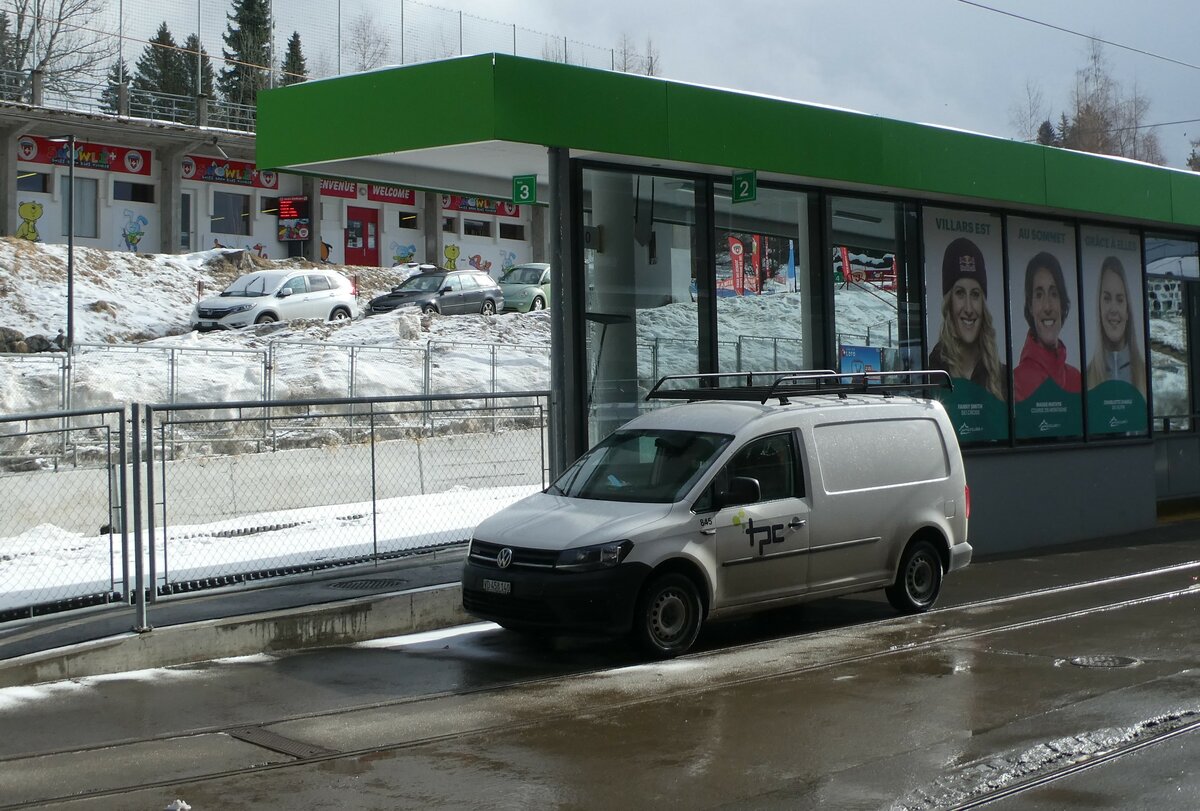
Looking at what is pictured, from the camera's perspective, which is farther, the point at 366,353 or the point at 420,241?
the point at 420,241

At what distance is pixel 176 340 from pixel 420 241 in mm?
28551

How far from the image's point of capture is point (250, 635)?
959cm

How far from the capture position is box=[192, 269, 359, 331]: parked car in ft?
120

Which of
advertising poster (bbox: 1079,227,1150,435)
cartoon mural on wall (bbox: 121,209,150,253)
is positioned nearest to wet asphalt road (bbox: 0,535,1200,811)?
advertising poster (bbox: 1079,227,1150,435)

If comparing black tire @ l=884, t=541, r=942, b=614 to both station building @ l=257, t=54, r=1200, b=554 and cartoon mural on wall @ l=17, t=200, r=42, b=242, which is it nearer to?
station building @ l=257, t=54, r=1200, b=554

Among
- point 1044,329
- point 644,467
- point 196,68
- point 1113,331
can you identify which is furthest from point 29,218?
point 644,467

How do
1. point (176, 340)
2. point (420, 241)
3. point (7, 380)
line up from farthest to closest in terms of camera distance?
point (420, 241)
point (176, 340)
point (7, 380)

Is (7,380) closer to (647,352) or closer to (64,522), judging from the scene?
(64,522)

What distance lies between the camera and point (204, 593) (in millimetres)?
10211

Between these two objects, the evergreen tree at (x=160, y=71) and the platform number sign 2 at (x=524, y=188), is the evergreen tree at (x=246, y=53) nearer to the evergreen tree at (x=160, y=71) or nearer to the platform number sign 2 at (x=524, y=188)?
the evergreen tree at (x=160, y=71)

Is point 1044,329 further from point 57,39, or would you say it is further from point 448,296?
point 57,39

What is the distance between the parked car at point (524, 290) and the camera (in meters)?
41.4

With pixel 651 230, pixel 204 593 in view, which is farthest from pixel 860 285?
pixel 204 593

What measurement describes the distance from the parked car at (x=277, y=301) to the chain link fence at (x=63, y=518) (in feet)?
65.2
